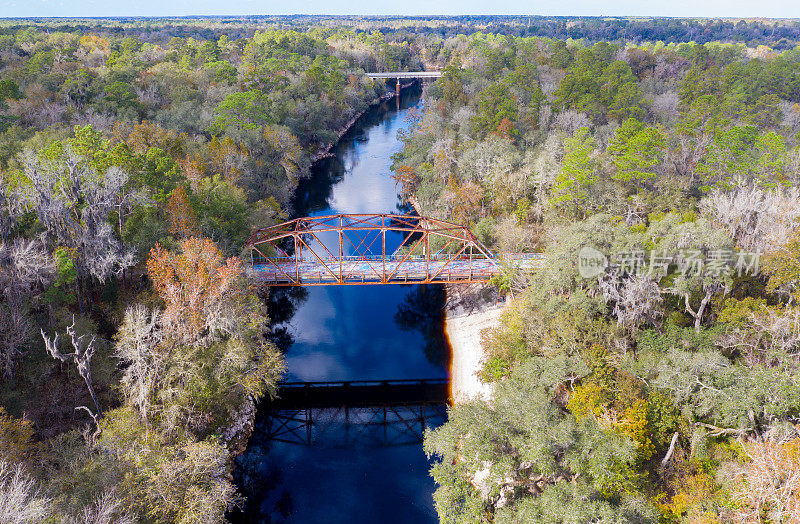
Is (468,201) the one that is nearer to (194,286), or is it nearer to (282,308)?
(282,308)

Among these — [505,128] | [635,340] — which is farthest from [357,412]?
[505,128]

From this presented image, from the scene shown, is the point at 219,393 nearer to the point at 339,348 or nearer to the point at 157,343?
the point at 157,343

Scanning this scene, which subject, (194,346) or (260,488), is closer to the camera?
(194,346)

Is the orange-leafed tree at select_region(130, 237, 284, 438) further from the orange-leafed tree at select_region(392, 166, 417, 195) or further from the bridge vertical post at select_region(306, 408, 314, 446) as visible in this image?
the orange-leafed tree at select_region(392, 166, 417, 195)

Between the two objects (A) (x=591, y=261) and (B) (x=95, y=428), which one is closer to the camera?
(B) (x=95, y=428)

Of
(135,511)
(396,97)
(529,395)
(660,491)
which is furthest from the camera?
(396,97)

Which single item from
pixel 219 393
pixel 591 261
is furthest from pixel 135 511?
pixel 591 261
